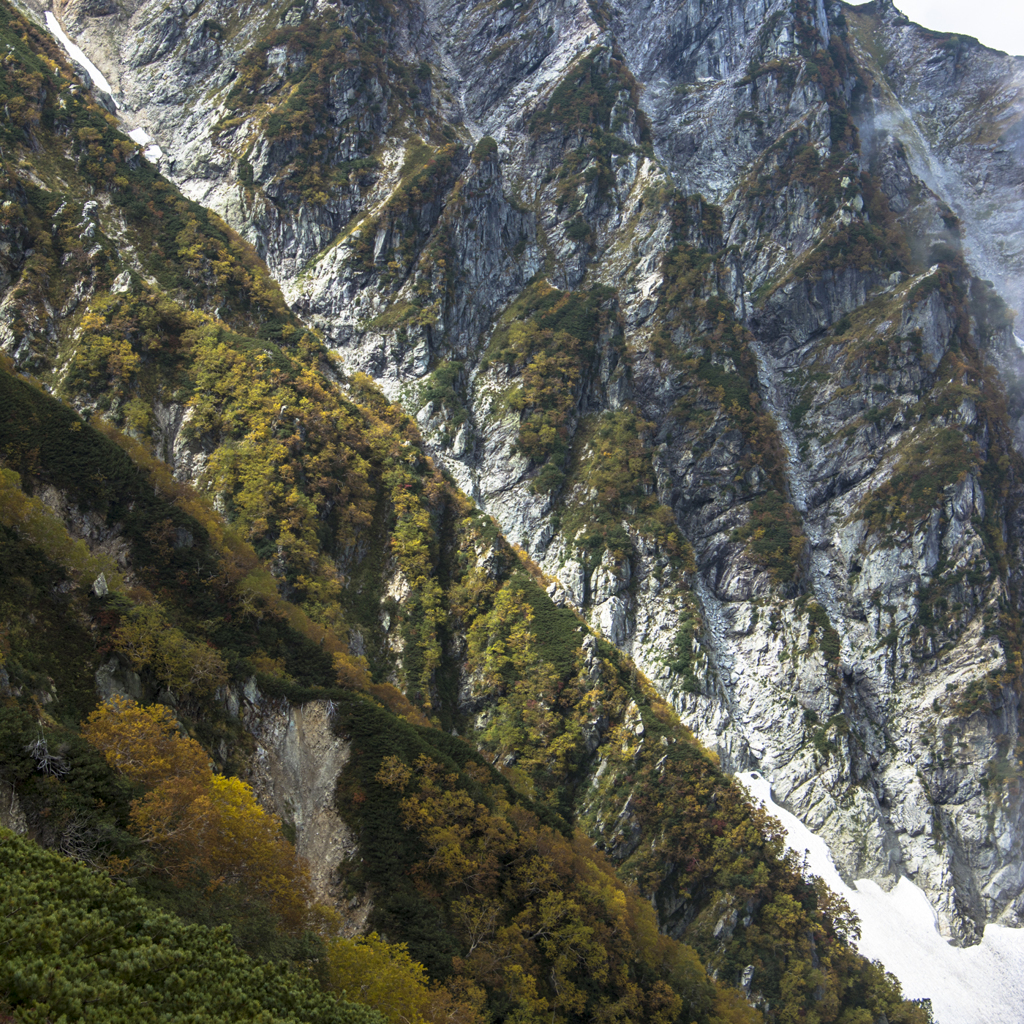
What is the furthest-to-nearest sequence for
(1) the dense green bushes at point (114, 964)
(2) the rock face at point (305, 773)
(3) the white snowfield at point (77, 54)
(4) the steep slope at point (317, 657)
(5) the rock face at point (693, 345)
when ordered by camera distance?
(3) the white snowfield at point (77, 54), (5) the rock face at point (693, 345), (2) the rock face at point (305, 773), (4) the steep slope at point (317, 657), (1) the dense green bushes at point (114, 964)

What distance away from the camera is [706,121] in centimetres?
18525

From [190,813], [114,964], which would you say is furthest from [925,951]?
[114,964]

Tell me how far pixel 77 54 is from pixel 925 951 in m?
202

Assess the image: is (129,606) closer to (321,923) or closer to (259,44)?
(321,923)

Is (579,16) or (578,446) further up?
(579,16)

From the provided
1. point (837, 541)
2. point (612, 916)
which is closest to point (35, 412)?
point (612, 916)

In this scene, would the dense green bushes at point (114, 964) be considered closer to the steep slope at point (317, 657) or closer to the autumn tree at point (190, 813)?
the steep slope at point (317, 657)

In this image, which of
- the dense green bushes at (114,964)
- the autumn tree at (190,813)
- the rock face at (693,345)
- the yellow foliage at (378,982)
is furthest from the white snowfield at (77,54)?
the dense green bushes at (114,964)

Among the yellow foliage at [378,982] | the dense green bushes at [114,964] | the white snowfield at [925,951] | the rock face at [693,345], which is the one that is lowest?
the yellow foliage at [378,982]

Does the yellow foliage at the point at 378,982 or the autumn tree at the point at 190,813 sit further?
the yellow foliage at the point at 378,982

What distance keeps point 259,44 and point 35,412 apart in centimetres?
13214

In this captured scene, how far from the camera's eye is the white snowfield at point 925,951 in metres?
92.1

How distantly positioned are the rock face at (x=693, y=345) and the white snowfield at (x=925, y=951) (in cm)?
229

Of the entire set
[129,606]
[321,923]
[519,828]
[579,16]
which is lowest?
[321,923]
